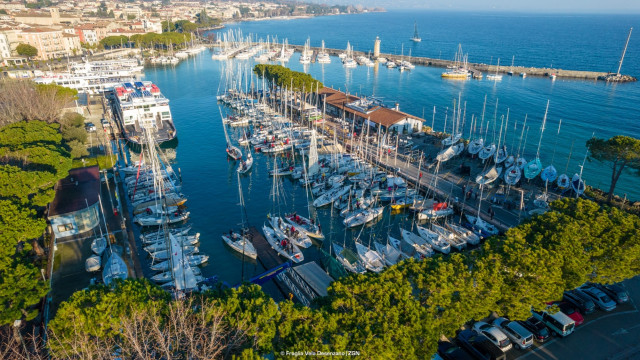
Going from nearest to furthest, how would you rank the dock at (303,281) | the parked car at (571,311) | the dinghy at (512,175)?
1. the parked car at (571,311)
2. the dock at (303,281)
3. the dinghy at (512,175)

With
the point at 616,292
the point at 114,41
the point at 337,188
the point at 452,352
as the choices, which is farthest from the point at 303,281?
the point at 114,41

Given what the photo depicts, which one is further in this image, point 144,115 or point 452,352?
point 144,115

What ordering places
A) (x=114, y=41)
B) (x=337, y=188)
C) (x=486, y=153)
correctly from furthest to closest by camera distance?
(x=114, y=41) → (x=486, y=153) → (x=337, y=188)

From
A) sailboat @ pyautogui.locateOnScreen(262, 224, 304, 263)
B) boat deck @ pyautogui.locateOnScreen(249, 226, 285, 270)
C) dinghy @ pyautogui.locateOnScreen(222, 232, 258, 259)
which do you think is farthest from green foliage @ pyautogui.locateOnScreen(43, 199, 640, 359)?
dinghy @ pyautogui.locateOnScreen(222, 232, 258, 259)

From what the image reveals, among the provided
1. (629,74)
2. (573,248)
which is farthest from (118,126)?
(629,74)

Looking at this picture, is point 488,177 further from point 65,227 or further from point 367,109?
point 65,227

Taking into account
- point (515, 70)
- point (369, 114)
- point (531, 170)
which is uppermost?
point (515, 70)

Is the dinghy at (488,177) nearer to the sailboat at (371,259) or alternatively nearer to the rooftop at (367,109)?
the rooftop at (367,109)

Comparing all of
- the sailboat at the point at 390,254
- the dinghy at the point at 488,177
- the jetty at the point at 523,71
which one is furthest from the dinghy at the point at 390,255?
the jetty at the point at 523,71
